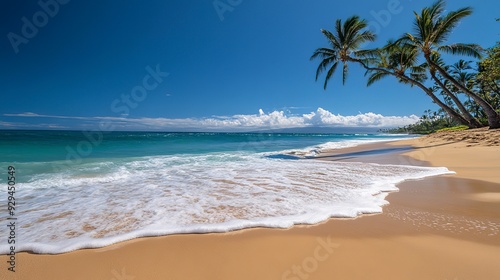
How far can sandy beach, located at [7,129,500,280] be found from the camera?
7.29ft

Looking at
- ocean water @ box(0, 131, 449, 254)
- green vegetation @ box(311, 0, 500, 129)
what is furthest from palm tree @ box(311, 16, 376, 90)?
ocean water @ box(0, 131, 449, 254)

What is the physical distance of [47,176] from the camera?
25.1ft

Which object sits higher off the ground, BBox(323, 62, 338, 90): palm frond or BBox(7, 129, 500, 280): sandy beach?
BBox(323, 62, 338, 90): palm frond

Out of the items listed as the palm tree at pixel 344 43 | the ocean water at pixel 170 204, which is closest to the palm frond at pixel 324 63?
the palm tree at pixel 344 43

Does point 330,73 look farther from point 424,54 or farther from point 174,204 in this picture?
point 174,204

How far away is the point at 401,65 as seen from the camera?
21.9 meters

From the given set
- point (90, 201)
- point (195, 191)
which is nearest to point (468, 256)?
point (195, 191)

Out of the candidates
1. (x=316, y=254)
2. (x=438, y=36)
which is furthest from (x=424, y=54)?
(x=316, y=254)
